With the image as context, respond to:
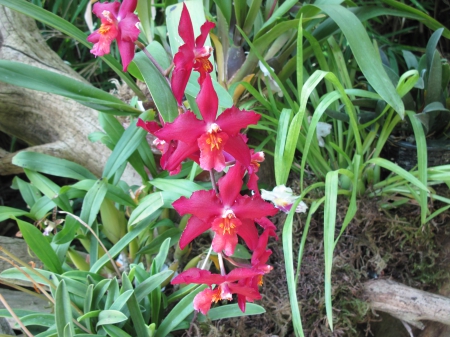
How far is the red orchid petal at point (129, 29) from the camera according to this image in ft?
2.09

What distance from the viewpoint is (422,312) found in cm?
99

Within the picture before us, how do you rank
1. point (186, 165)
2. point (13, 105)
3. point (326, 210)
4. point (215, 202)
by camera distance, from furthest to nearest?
point (13, 105) → point (186, 165) → point (326, 210) → point (215, 202)

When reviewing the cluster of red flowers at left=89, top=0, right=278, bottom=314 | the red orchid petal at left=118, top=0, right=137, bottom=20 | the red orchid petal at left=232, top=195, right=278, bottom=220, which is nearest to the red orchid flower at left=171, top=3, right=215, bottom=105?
the cluster of red flowers at left=89, top=0, right=278, bottom=314

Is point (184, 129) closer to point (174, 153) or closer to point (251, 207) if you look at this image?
point (174, 153)

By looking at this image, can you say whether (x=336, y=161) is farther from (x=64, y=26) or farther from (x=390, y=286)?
(x=64, y=26)

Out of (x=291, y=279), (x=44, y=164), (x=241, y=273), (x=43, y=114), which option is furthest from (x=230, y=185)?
(x=43, y=114)

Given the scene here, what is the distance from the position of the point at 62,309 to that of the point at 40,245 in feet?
0.81

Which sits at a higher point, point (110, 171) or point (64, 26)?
point (64, 26)

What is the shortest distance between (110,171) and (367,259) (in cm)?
78

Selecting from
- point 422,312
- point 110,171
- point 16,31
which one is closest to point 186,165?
point 110,171

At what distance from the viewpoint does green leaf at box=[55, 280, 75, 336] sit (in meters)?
0.75

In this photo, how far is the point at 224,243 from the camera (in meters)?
0.62

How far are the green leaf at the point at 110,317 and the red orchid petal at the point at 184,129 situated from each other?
431 millimetres

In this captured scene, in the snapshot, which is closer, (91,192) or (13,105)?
(91,192)
